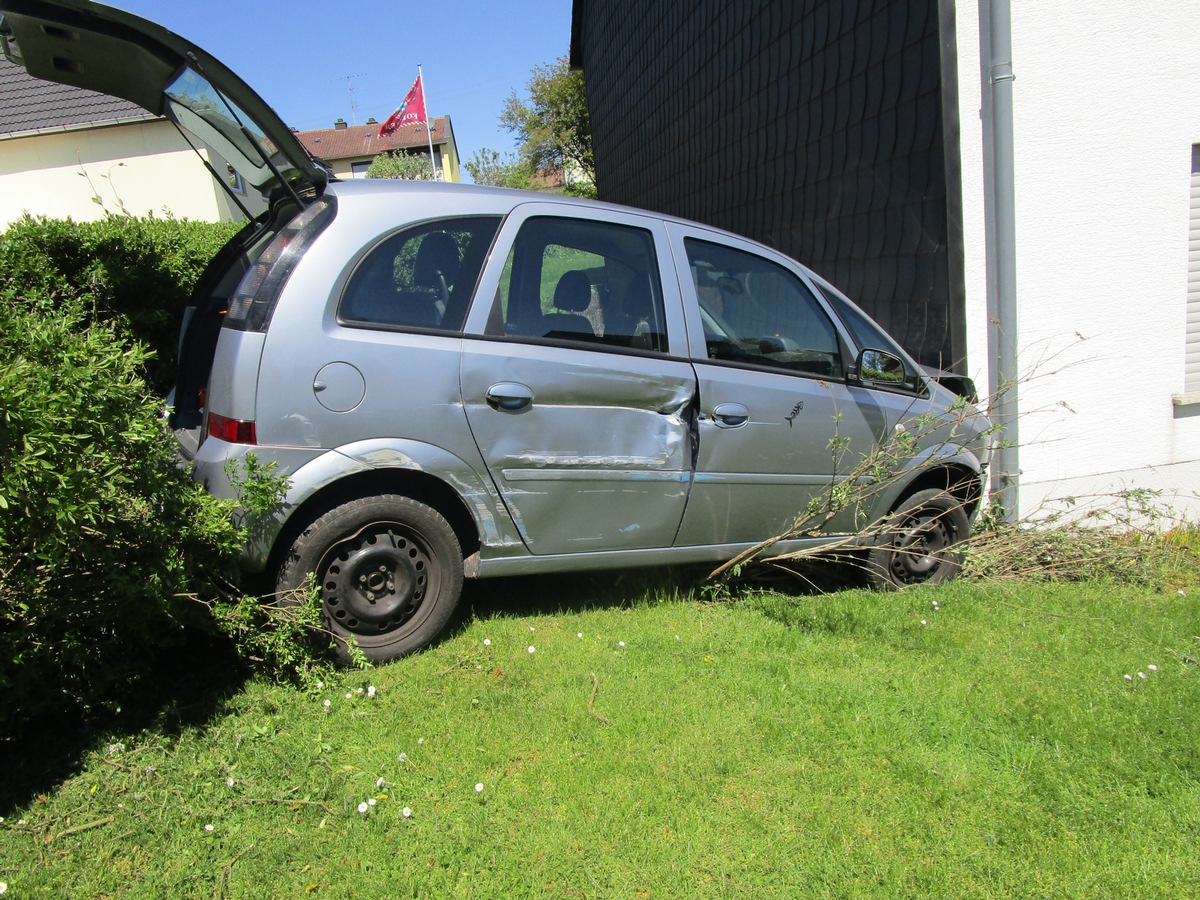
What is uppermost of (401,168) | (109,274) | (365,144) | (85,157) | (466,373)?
(365,144)

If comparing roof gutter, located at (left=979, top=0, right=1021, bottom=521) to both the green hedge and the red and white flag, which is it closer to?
the green hedge

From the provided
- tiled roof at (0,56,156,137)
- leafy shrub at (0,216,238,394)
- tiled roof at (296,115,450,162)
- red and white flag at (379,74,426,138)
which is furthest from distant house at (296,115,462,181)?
leafy shrub at (0,216,238,394)

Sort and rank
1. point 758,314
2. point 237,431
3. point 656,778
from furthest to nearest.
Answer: point 758,314, point 237,431, point 656,778

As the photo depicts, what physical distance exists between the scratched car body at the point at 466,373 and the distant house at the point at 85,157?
54.4ft

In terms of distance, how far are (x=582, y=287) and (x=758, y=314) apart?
0.98 m

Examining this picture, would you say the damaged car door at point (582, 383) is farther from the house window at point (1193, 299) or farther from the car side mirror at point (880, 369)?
the house window at point (1193, 299)

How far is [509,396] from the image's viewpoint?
3.75 metres

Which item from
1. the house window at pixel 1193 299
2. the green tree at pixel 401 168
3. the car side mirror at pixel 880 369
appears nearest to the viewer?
the car side mirror at pixel 880 369

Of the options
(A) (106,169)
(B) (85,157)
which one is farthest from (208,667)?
(B) (85,157)

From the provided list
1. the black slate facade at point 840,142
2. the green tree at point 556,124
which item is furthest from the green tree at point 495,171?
the black slate facade at point 840,142

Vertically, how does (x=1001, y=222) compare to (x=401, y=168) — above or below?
below

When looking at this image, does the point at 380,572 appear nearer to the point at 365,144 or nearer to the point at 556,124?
the point at 556,124

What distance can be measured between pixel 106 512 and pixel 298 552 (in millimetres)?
773

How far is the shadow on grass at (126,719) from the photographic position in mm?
2820
